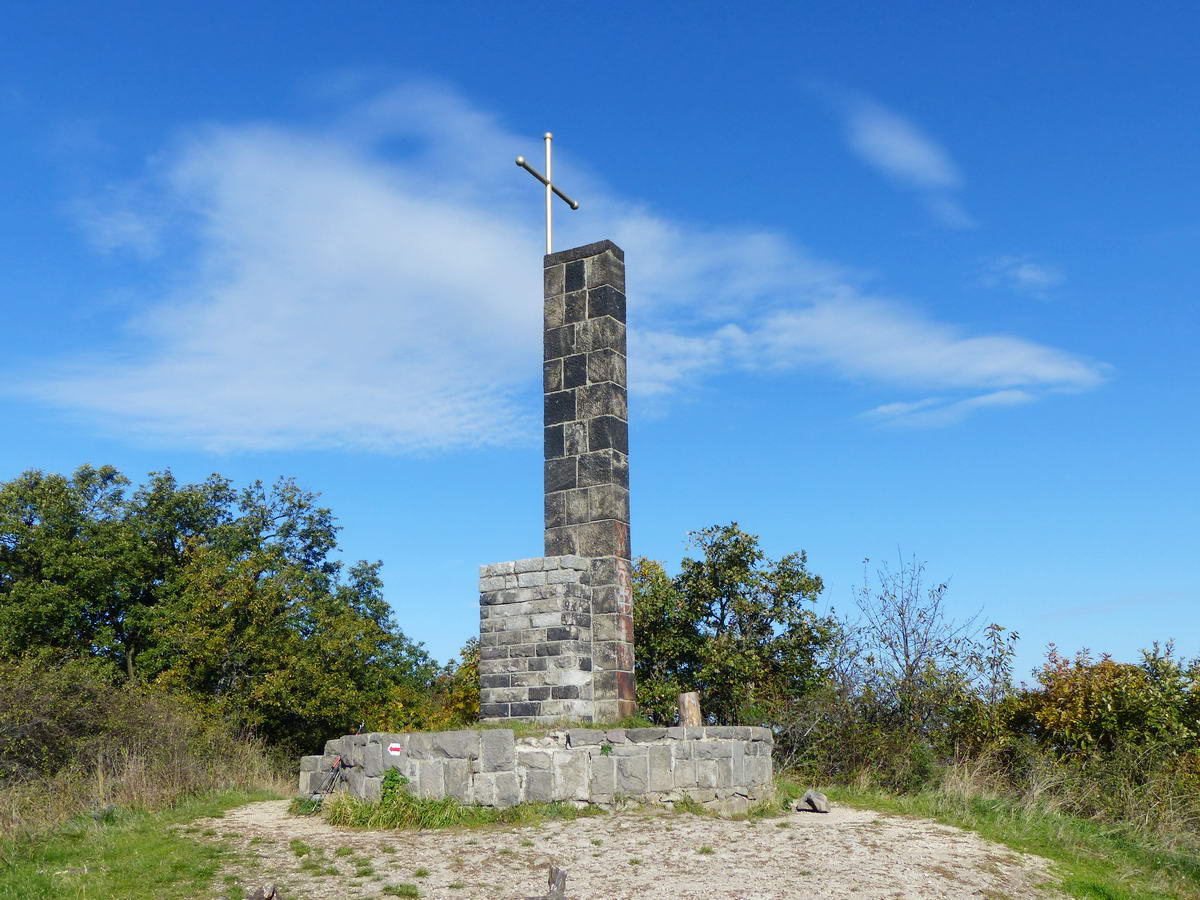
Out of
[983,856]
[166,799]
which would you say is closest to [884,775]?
[983,856]

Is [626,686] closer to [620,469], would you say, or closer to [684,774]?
[684,774]

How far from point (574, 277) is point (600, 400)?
1.84 m

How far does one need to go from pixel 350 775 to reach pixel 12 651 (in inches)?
677

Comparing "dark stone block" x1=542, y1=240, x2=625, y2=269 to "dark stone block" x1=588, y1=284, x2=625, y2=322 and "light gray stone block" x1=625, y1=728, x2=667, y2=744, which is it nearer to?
"dark stone block" x1=588, y1=284, x2=625, y2=322

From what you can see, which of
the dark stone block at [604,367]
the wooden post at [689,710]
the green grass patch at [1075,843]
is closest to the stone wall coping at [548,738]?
the wooden post at [689,710]

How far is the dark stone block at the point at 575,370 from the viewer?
13875 mm

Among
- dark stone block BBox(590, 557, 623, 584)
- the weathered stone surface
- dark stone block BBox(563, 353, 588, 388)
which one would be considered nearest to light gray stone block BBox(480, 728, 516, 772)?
dark stone block BBox(590, 557, 623, 584)

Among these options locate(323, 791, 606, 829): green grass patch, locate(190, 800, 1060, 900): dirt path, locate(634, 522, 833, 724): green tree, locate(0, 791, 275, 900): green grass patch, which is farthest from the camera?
locate(634, 522, 833, 724): green tree

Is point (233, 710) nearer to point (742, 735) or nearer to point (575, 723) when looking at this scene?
point (575, 723)

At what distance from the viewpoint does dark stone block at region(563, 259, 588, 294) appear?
46.7 feet

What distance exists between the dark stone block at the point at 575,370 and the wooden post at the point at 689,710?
4.21m

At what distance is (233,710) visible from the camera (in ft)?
77.0

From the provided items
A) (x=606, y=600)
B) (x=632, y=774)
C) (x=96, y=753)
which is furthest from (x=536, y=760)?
(x=96, y=753)

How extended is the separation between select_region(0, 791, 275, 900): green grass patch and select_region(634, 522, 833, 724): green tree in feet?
28.4
